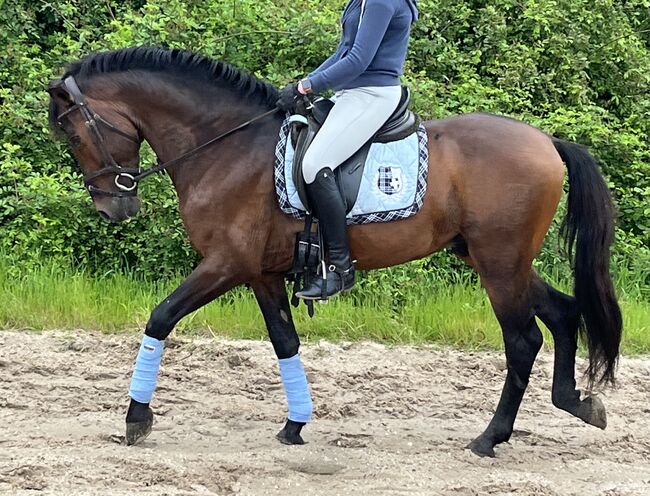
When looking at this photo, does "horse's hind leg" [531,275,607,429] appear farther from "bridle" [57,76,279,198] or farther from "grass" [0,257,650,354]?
"bridle" [57,76,279,198]

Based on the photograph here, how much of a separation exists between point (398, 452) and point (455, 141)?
1.80 metres

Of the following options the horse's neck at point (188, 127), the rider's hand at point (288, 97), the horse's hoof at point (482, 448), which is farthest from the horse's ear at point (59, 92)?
the horse's hoof at point (482, 448)

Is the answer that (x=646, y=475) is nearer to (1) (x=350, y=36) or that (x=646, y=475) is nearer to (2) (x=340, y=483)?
(2) (x=340, y=483)

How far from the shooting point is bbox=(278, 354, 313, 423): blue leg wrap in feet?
16.2

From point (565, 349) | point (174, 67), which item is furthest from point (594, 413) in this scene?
point (174, 67)

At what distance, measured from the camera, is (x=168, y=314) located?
4.62 m

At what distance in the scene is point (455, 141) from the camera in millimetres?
4895

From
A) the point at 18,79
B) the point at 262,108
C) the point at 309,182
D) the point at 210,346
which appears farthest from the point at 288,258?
the point at 18,79

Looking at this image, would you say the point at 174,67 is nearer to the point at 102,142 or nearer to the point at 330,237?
the point at 102,142

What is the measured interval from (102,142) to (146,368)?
127 centimetres

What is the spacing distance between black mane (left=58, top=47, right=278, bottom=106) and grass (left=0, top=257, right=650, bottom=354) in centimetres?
250

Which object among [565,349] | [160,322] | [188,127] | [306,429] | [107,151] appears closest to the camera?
[160,322]

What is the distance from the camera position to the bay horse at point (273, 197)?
15.5ft

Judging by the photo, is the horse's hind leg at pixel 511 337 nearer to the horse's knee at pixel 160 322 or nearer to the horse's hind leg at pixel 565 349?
the horse's hind leg at pixel 565 349
